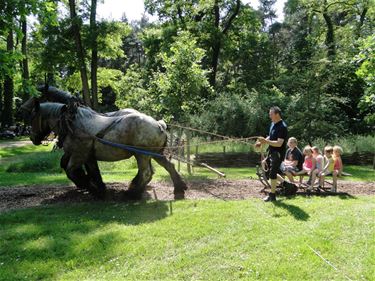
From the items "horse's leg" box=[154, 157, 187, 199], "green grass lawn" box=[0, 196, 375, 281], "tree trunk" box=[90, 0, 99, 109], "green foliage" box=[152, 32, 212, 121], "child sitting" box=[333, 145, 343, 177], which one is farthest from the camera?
"tree trunk" box=[90, 0, 99, 109]

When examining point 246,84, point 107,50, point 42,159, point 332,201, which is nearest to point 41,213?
point 332,201

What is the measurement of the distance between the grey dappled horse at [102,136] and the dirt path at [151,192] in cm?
48

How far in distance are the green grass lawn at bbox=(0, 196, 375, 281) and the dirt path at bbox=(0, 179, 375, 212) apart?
0.85m

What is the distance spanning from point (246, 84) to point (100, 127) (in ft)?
94.0

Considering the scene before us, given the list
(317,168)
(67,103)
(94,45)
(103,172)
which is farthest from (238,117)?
(67,103)

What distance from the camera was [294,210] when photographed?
7.55 metres

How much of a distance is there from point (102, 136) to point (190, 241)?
3501mm

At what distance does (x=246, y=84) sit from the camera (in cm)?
3603

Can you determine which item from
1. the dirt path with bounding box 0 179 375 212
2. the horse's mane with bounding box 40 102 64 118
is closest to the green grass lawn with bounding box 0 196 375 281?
the dirt path with bounding box 0 179 375 212

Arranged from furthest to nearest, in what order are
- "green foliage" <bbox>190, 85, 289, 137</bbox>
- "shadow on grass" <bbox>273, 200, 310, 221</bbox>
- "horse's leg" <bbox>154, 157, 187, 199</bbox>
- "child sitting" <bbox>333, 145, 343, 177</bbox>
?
"green foliage" <bbox>190, 85, 289, 137</bbox>
"child sitting" <bbox>333, 145, 343, 177</bbox>
"horse's leg" <bbox>154, 157, 187, 199</bbox>
"shadow on grass" <bbox>273, 200, 310, 221</bbox>

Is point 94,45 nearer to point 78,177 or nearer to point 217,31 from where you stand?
point 217,31

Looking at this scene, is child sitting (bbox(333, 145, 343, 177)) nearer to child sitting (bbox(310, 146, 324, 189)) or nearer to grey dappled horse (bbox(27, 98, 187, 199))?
child sitting (bbox(310, 146, 324, 189))

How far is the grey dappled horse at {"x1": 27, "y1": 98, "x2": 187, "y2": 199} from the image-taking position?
8531mm

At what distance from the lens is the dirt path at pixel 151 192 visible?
890cm
